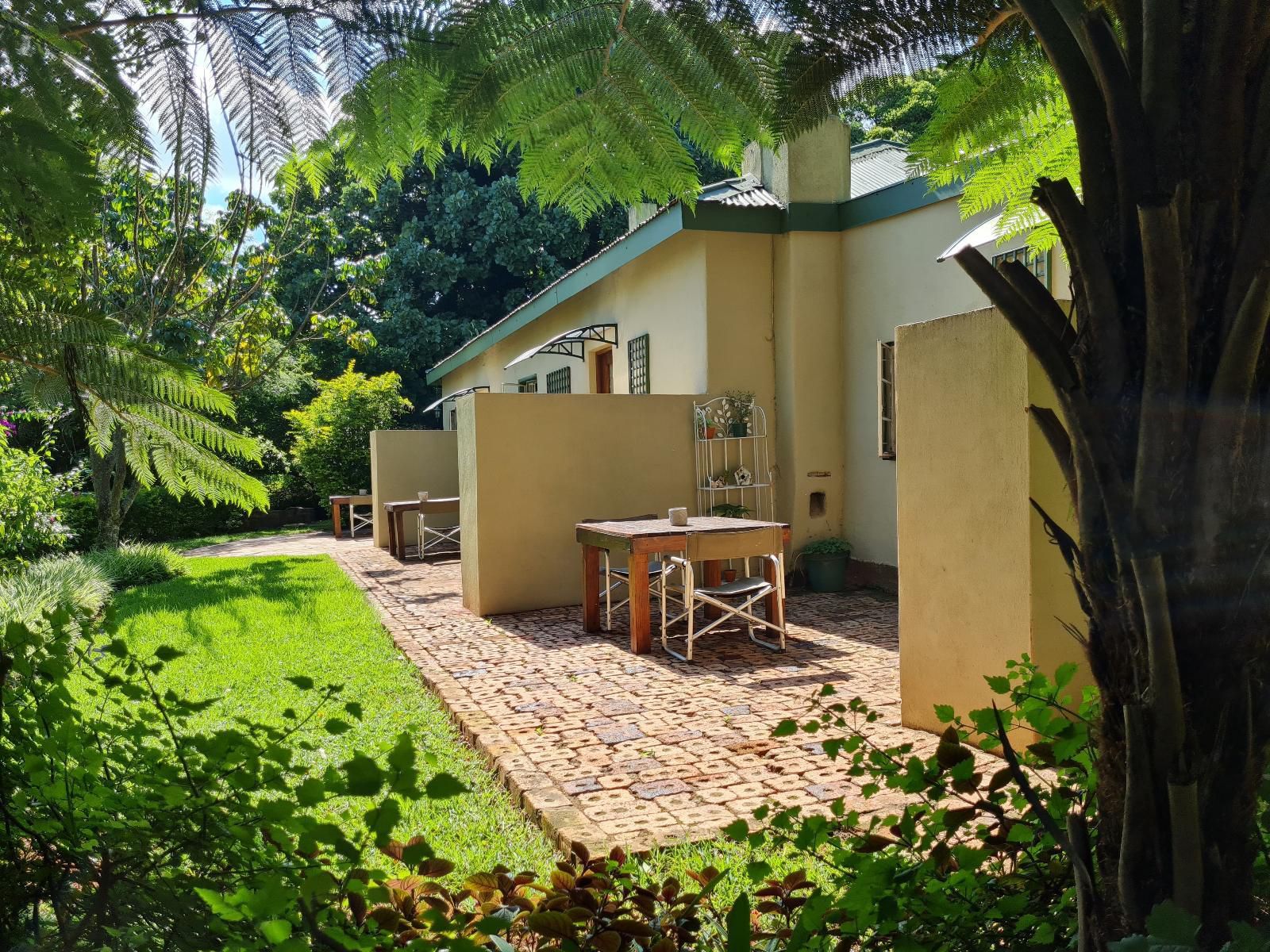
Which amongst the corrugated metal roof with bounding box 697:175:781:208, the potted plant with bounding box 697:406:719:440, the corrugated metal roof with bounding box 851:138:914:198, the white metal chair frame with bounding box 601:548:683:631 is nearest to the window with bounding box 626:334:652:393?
the potted plant with bounding box 697:406:719:440

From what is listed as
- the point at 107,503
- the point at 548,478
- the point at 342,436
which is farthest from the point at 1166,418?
the point at 342,436

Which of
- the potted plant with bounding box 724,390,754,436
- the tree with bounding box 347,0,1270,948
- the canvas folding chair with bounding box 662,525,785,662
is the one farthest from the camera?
the potted plant with bounding box 724,390,754,436

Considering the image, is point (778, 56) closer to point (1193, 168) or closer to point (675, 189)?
point (675, 189)

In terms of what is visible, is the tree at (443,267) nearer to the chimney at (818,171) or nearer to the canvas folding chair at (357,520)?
the canvas folding chair at (357,520)

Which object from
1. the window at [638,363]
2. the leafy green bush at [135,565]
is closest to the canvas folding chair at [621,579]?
the window at [638,363]

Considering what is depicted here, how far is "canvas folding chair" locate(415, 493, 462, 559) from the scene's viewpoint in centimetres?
1434

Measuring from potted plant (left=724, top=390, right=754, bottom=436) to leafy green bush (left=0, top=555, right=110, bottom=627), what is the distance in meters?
6.35

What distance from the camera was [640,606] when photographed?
7266 mm

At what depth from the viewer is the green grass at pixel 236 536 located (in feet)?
61.4

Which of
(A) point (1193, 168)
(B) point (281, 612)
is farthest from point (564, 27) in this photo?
(B) point (281, 612)

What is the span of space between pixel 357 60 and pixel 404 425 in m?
30.1

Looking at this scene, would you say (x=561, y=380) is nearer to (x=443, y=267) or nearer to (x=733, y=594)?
(x=733, y=594)

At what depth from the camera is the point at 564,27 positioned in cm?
216

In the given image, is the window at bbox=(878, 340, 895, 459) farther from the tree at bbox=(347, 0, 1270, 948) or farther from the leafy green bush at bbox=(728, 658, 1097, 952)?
the tree at bbox=(347, 0, 1270, 948)
